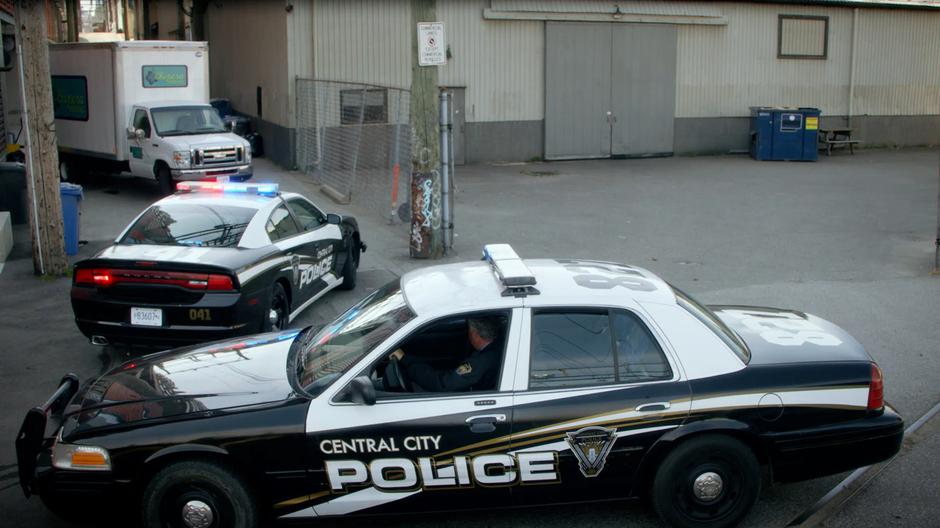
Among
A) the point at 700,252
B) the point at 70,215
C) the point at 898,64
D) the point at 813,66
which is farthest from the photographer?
the point at 898,64

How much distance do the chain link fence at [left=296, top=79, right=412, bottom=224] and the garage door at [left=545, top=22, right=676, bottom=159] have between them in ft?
17.0

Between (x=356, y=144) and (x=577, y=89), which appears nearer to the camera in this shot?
(x=356, y=144)

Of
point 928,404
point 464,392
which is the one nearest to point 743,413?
point 464,392

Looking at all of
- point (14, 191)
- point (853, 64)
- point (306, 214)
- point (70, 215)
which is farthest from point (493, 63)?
point (306, 214)

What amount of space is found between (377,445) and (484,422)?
58 cm

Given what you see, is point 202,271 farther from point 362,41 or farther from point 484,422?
point 362,41

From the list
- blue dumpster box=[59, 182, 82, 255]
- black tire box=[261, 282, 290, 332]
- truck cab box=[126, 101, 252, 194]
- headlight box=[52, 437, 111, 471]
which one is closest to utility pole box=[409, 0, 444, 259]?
black tire box=[261, 282, 290, 332]

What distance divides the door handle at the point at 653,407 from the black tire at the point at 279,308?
15.5ft

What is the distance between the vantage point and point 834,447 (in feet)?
18.1

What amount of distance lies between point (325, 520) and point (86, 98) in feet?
60.2

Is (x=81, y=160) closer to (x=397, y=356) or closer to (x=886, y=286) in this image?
(x=886, y=286)

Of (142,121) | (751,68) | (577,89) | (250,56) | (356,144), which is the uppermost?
(250,56)

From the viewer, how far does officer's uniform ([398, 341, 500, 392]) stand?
5387 millimetres

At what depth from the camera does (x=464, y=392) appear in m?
5.32
